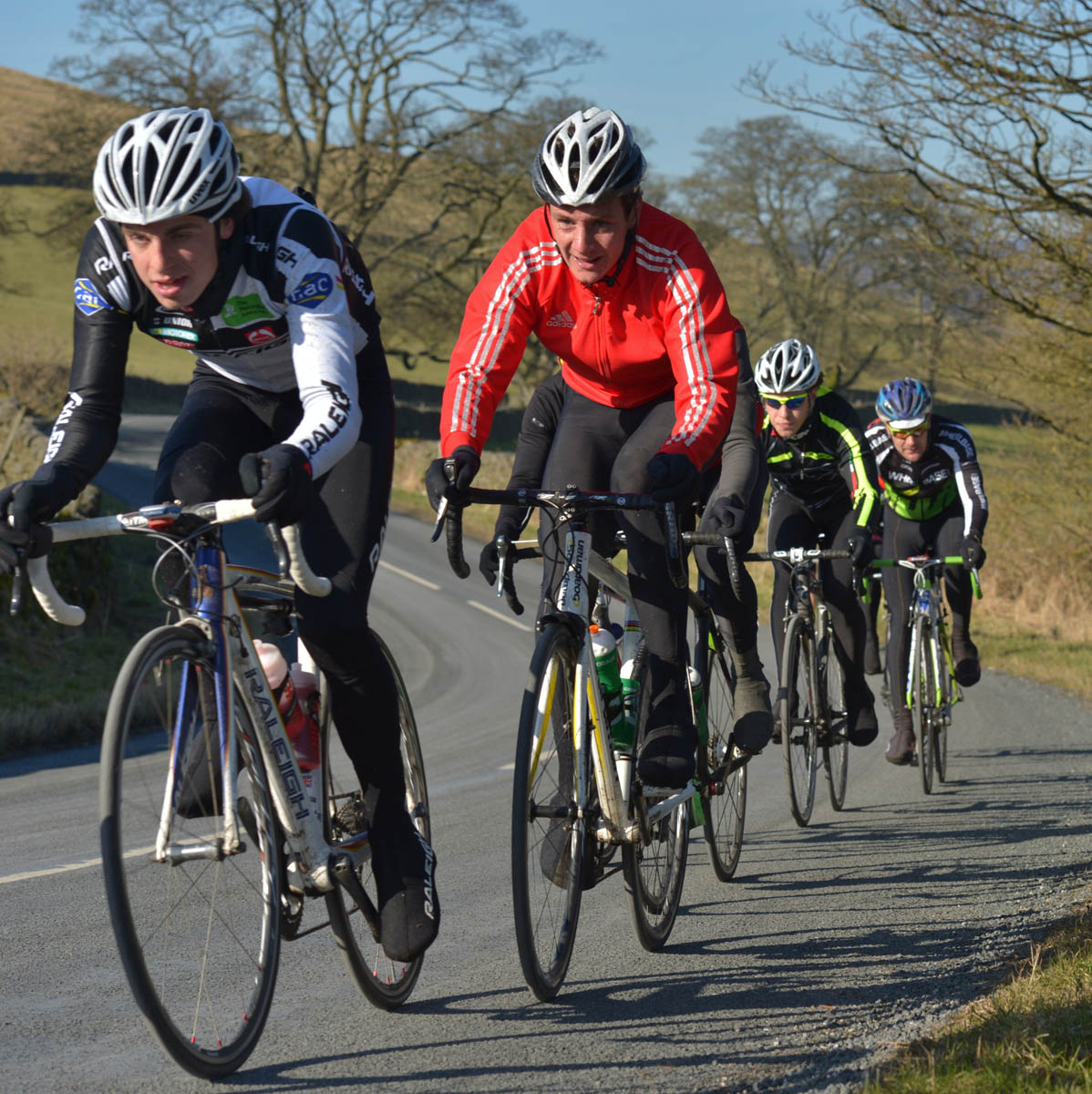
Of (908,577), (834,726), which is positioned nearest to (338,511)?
(834,726)

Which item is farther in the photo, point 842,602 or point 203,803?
point 842,602

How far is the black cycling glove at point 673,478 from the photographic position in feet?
13.1

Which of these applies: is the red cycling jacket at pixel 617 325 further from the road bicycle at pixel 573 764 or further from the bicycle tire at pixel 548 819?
the bicycle tire at pixel 548 819

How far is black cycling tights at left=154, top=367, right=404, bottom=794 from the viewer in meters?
3.62

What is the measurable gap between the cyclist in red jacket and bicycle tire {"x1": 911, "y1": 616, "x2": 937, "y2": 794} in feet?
14.2

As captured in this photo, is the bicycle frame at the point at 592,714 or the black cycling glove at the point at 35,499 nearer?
the black cycling glove at the point at 35,499

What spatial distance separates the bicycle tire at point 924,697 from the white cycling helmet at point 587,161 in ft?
16.9

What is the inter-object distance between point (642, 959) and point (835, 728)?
3.50m

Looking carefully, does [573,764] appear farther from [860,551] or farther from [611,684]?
[860,551]

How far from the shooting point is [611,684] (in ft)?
14.9

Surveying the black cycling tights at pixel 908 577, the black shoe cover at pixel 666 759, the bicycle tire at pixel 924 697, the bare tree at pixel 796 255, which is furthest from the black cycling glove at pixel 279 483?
the bare tree at pixel 796 255

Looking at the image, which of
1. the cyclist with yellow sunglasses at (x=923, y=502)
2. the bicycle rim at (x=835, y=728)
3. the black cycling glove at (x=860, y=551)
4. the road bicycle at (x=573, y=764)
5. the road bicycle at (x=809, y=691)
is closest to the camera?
the road bicycle at (x=573, y=764)

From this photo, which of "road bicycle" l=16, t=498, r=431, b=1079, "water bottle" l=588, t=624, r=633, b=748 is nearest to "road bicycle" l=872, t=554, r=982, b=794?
"water bottle" l=588, t=624, r=633, b=748

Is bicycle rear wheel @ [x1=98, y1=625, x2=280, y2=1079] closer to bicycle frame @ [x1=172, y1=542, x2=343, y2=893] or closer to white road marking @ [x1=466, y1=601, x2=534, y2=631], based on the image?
bicycle frame @ [x1=172, y1=542, x2=343, y2=893]
